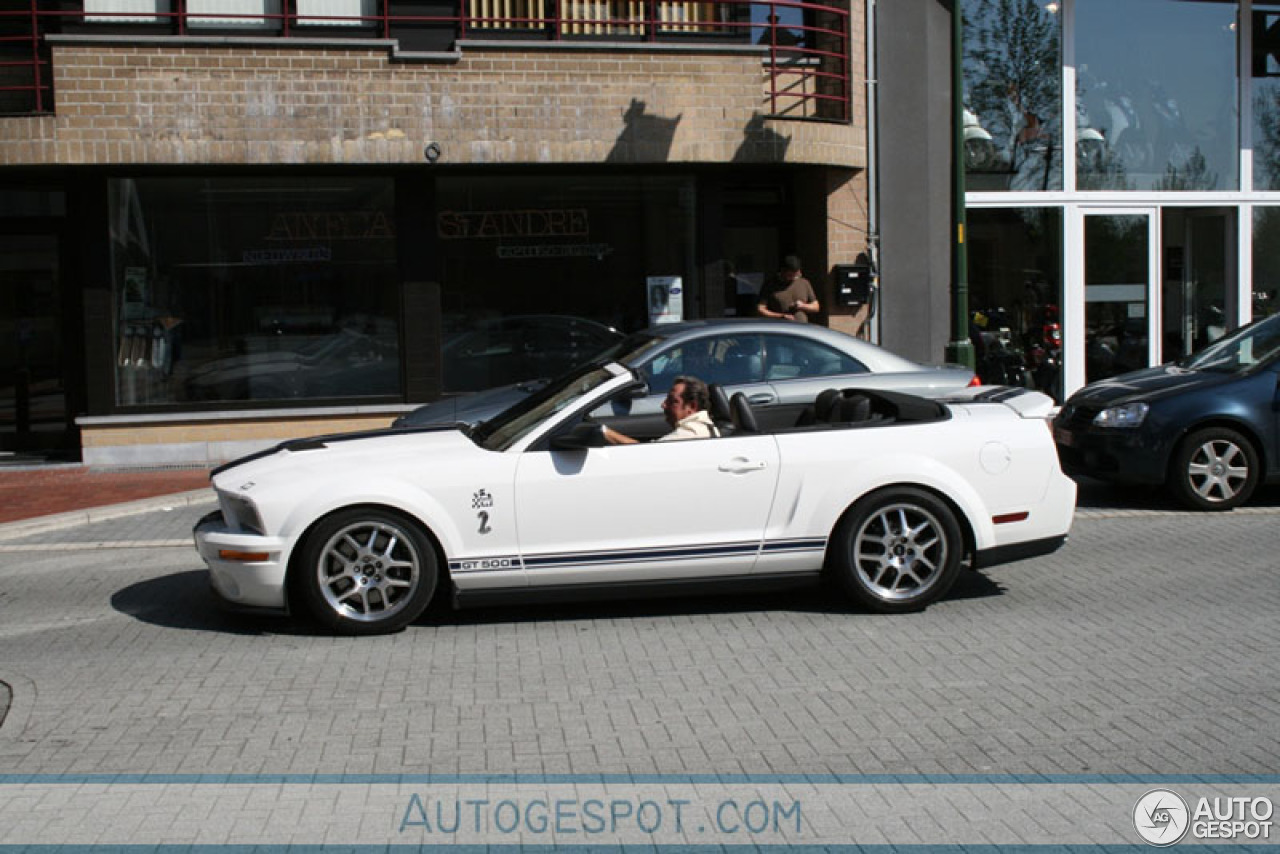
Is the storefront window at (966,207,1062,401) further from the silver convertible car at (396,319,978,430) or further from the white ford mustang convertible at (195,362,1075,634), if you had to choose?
the white ford mustang convertible at (195,362,1075,634)

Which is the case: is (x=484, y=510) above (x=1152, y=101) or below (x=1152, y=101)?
below

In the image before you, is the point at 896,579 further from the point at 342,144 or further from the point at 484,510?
the point at 342,144

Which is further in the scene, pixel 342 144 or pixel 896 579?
pixel 342 144

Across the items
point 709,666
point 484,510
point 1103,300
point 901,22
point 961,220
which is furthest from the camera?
point 1103,300

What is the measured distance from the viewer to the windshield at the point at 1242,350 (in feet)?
37.6

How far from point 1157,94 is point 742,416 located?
12.9 meters

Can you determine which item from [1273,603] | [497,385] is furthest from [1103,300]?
[1273,603]

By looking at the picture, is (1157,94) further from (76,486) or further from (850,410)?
(76,486)

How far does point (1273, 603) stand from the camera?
7.86 metres

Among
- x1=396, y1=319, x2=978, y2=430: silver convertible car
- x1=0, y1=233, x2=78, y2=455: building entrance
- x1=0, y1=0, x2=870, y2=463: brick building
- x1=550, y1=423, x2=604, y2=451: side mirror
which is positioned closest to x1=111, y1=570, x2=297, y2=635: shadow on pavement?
x1=550, y1=423, x2=604, y2=451: side mirror

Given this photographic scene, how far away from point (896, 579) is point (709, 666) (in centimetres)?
143

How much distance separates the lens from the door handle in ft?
24.6

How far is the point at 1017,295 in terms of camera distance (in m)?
17.9

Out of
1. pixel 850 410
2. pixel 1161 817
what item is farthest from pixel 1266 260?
pixel 1161 817
